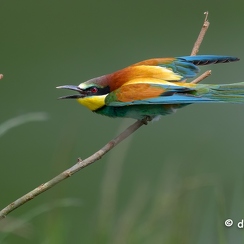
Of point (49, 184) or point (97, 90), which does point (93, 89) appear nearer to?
point (97, 90)

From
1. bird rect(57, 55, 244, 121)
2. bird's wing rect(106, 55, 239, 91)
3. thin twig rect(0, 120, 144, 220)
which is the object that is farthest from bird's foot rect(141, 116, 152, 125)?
thin twig rect(0, 120, 144, 220)

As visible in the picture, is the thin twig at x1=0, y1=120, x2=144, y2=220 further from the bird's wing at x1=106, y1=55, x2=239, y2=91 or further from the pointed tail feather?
the pointed tail feather

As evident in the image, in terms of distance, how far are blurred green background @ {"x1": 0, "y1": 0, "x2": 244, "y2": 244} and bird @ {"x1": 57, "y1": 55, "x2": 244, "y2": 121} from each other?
0.45ft

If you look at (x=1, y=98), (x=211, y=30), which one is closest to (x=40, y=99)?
(x=1, y=98)

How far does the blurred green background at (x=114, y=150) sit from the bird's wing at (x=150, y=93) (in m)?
0.17

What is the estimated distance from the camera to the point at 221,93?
2.22 m

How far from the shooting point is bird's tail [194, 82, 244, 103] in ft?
7.21

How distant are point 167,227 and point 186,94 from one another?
0.32 m

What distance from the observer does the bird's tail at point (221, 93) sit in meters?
2.20

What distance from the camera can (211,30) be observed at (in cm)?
510

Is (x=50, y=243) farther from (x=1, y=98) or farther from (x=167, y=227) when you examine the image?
(x=1, y=98)

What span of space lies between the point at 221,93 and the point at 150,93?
0.61ft

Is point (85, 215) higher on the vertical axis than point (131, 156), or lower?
lower

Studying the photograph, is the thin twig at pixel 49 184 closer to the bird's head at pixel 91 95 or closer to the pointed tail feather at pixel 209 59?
the bird's head at pixel 91 95
